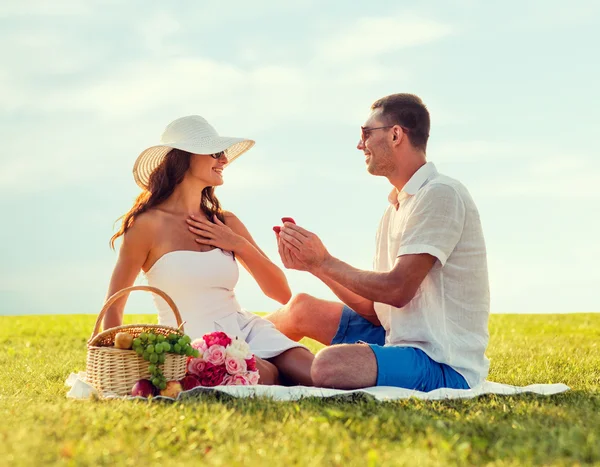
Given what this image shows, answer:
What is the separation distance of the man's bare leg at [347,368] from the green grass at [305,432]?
29 centimetres

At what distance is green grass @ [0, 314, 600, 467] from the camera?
3117mm

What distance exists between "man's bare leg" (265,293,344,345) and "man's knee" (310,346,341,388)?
989 millimetres

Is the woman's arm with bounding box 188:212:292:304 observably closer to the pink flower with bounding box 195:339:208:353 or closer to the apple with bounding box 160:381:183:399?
the pink flower with bounding box 195:339:208:353

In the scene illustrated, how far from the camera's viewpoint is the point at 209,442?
339cm

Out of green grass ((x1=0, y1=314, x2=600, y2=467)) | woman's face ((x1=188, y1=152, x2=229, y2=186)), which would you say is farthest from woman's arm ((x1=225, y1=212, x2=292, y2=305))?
green grass ((x1=0, y1=314, x2=600, y2=467))

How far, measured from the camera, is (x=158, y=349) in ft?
15.3

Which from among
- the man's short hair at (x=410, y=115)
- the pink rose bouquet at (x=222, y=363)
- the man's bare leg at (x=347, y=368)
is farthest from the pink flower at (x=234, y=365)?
the man's short hair at (x=410, y=115)

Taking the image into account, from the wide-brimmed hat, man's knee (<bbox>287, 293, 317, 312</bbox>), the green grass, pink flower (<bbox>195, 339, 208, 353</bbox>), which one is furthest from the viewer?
man's knee (<bbox>287, 293, 317, 312</bbox>)

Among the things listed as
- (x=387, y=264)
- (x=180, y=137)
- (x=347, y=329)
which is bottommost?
(x=347, y=329)

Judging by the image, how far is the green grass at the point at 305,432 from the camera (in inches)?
123

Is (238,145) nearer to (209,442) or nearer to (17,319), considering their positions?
(209,442)

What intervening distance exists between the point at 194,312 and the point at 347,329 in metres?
1.29

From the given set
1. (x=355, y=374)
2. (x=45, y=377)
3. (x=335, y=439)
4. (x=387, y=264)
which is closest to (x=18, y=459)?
(x=335, y=439)

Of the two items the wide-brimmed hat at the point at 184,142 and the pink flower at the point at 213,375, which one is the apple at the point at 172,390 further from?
the wide-brimmed hat at the point at 184,142
